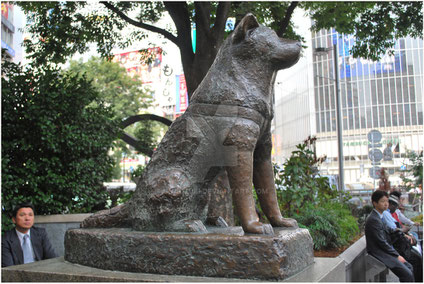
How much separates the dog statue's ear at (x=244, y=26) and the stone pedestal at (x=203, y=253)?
4.12ft

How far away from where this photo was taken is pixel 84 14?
9125 millimetres


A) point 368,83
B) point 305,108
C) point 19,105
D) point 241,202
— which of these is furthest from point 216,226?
point 305,108

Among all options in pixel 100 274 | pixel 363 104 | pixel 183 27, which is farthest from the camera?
pixel 363 104

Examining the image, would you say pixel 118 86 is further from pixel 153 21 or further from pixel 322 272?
pixel 322 272

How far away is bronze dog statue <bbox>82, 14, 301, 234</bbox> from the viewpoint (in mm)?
2543

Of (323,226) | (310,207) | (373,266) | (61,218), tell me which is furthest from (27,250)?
(310,207)

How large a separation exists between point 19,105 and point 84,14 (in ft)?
11.6

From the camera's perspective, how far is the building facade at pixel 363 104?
30297 millimetres

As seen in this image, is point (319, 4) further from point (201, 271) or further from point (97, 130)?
point (201, 271)

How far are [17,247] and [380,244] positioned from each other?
14.2 feet

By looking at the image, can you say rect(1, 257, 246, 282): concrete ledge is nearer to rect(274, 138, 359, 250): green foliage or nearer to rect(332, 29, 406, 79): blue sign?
rect(274, 138, 359, 250): green foliage

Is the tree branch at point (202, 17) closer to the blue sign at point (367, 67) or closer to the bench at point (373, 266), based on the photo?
the bench at point (373, 266)

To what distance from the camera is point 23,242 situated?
4.03 m

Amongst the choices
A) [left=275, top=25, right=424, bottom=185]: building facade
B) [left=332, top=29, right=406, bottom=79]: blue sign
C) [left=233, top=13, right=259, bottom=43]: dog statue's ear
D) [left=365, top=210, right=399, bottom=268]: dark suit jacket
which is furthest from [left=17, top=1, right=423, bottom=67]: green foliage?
[left=332, top=29, right=406, bottom=79]: blue sign
